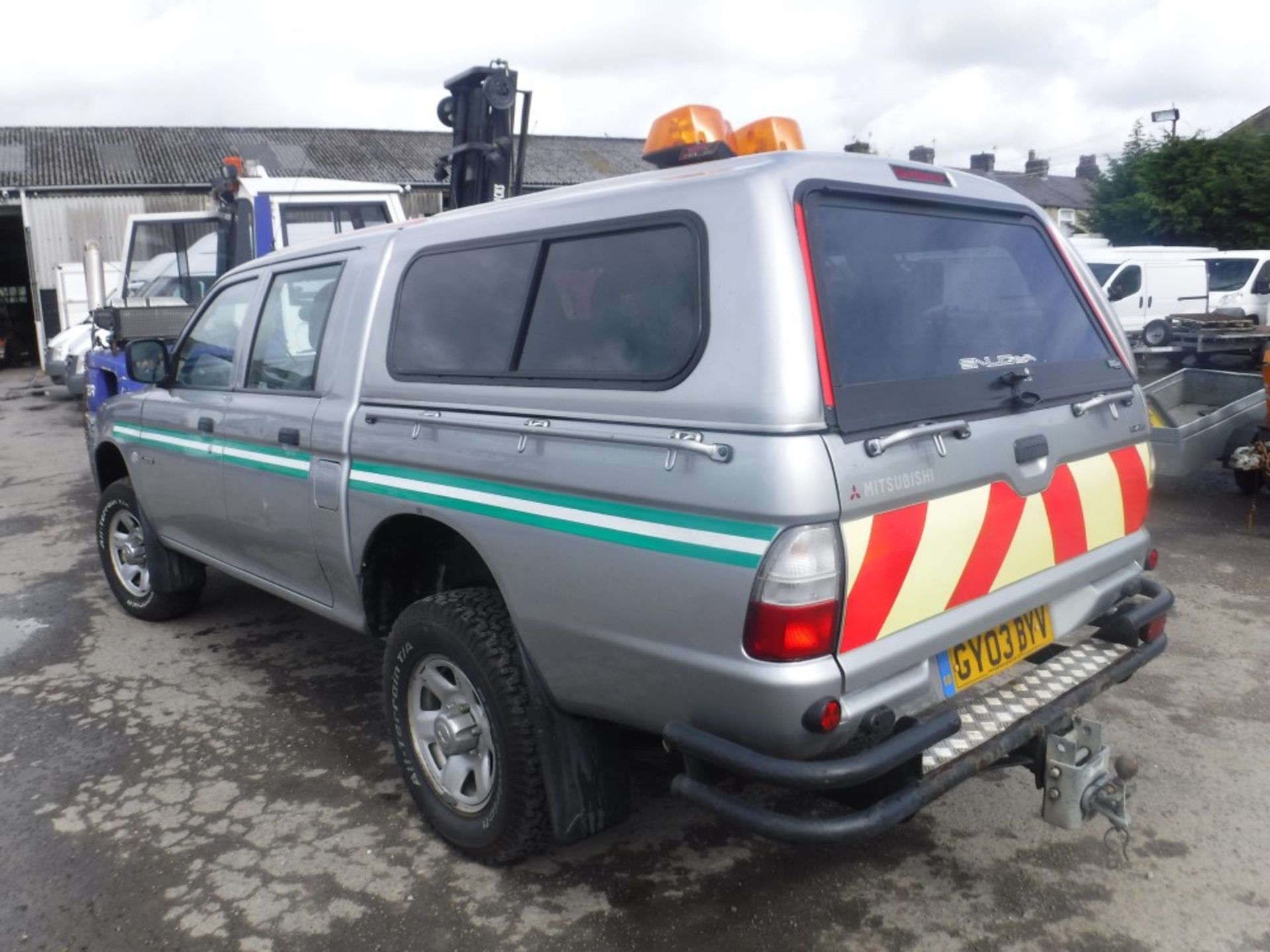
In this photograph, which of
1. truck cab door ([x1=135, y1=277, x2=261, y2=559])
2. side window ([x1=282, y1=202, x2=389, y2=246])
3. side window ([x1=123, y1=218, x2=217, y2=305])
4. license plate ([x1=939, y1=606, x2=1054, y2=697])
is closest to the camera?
license plate ([x1=939, y1=606, x2=1054, y2=697])

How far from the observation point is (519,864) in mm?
3217

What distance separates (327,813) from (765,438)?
2.19 m

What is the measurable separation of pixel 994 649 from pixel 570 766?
3.89ft

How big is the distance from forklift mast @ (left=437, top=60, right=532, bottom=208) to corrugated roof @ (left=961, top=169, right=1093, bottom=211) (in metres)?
37.7

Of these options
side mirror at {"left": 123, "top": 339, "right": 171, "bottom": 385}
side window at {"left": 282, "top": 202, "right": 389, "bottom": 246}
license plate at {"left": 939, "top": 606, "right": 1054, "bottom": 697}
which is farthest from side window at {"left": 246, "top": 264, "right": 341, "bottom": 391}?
side window at {"left": 282, "top": 202, "right": 389, "bottom": 246}

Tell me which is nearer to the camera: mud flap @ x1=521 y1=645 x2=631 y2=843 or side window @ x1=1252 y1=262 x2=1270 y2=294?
mud flap @ x1=521 y1=645 x2=631 y2=843

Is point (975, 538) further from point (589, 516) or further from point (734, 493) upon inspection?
point (589, 516)

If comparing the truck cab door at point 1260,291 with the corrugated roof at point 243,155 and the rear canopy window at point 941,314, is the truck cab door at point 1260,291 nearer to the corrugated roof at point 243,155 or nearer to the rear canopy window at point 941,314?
the rear canopy window at point 941,314

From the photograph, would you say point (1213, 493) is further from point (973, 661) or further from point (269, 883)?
point (269, 883)

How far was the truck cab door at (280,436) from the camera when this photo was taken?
12.5 feet

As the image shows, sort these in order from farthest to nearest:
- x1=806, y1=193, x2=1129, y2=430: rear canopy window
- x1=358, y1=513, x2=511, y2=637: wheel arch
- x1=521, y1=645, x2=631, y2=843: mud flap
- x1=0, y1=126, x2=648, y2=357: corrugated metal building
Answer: x1=0, y1=126, x2=648, y2=357: corrugated metal building → x1=358, y1=513, x2=511, y2=637: wheel arch → x1=521, y1=645, x2=631, y2=843: mud flap → x1=806, y1=193, x2=1129, y2=430: rear canopy window

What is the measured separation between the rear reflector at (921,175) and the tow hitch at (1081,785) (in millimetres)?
1546

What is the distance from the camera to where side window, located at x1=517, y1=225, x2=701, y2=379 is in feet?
8.56

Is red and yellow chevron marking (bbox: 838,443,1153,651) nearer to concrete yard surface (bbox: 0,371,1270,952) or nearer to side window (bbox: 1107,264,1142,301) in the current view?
concrete yard surface (bbox: 0,371,1270,952)
